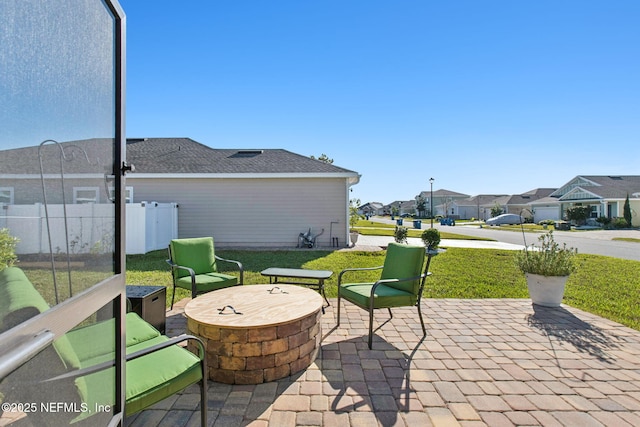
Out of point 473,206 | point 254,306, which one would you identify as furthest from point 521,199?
point 254,306

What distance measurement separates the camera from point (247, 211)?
1226cm

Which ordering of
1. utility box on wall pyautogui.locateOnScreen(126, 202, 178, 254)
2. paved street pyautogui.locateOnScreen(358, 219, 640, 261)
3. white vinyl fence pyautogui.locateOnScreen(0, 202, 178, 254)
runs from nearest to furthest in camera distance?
white vinyl fence pyautogui.locateOnScreen(0, 202, 178, 254), utility box on wall pyautogui.locateOnScreen(126, 202, 178, 254), paved street pyautogui.locateOnScreen(358, 219, 640, 261)

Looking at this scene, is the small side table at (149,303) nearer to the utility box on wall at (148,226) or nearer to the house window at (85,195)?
the house window at (85,195)

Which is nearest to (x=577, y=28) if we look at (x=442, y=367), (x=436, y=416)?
(x=442, y=367)

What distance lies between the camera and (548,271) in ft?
15.2

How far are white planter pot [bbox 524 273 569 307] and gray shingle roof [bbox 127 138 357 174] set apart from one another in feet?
25.4

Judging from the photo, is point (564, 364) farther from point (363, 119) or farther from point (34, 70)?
point (363, 119)

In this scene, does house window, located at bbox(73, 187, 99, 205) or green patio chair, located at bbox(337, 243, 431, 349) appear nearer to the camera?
house window, located at bbox(73, 187, 99, 205)

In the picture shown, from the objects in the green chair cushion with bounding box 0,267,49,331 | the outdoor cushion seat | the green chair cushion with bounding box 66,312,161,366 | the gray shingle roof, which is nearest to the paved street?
the gray shingle roof

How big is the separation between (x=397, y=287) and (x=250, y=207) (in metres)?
9.23

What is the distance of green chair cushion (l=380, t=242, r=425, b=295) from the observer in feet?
12.3

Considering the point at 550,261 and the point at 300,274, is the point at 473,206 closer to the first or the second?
the point at 550,261

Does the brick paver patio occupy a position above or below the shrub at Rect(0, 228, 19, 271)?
below

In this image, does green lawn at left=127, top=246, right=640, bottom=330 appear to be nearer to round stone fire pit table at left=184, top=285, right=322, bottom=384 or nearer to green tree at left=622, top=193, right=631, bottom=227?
round stone fire pit table at left=184, top=285, right=322, bottom=384
